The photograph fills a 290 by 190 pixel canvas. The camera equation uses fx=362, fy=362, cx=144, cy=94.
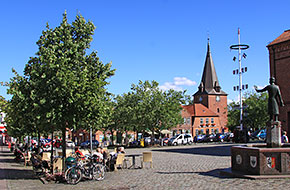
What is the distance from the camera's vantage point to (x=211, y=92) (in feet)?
351

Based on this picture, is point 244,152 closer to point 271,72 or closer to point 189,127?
point 271,72

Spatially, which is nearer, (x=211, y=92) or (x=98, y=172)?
(x=98, y=172)

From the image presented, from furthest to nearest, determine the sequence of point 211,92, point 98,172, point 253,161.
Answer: point 211,92
point 98,172
point 253,161

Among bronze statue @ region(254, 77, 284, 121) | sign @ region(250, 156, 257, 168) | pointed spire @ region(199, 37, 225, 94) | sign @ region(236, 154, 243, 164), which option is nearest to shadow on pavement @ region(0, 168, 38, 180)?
sign @ region(236, 154, 243, 164)

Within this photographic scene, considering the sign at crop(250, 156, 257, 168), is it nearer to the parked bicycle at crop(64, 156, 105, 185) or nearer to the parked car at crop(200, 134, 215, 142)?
the parked bicycle at crop(64, 156, 105, 185)

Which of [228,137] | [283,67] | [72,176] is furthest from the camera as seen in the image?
[228,137]

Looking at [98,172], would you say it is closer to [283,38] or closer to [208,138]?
[283,38]

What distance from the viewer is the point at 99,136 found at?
284 feet

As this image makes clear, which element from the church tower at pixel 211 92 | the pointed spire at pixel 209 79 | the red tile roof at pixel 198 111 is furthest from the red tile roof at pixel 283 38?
the pointed spire at pixel 209 79

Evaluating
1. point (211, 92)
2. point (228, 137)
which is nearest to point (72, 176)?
point (228, 137)

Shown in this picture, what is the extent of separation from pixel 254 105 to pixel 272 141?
59.9 m

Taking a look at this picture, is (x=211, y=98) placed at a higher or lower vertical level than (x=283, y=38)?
lower

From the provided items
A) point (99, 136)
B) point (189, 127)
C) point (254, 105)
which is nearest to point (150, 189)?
point (254, 105)

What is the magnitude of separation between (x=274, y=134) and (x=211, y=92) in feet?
308
